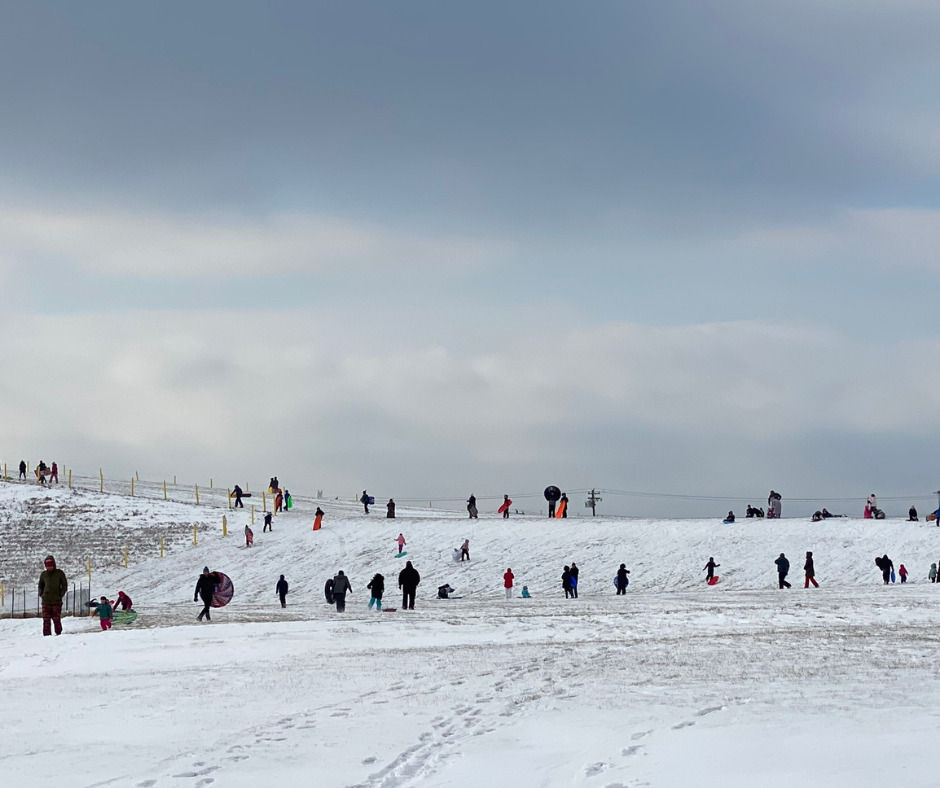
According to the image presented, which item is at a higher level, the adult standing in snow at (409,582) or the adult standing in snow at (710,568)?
the adult standing in snow at (409,582)

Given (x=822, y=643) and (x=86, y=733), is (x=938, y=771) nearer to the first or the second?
(x=86, y=733)

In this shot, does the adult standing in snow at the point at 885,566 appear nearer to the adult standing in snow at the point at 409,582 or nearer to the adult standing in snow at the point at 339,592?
the adult standing in snow at the point at 409,582

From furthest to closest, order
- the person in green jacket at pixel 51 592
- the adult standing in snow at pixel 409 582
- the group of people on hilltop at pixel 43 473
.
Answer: the group of people on hilltop at pixel 43 473 < the adult standing in snow at pixel 409 582 < the person in green jacket at pixel 51 592

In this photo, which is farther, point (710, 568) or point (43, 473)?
point (43, 473)

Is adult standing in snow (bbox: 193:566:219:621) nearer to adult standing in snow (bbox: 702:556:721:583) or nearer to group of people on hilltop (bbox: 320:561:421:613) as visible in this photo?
group of people on hilltop (bbox: 320:561:421:613)

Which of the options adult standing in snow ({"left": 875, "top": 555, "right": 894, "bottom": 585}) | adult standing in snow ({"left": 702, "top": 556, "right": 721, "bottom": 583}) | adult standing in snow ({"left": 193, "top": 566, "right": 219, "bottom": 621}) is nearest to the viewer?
adult standing in snow ({"left": 193, "top": 566, "right": 219, "bottom": 621})

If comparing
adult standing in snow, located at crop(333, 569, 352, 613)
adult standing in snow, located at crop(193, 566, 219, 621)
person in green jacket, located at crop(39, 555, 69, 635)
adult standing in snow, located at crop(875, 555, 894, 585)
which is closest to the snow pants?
person in green jacket, located at crop(39, 555, 69, 635)

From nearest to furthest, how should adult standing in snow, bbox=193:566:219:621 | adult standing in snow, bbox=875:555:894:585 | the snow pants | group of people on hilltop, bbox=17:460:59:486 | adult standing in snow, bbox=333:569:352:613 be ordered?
the snow pants
adult standing in snow, bbox=193:566:219:621
adult standing in snow, bbox=333:569:352:613
adult standing in snow, bbox=875:555:894:585
group of people on hilltop, bbox=17:460:59:486

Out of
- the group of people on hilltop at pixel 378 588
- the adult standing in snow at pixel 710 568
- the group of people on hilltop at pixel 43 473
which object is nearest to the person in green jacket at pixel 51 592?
the group of people on hilltop at pixel 378 588

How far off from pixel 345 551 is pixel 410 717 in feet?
137

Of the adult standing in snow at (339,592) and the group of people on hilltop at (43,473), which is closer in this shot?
the adult standing in snow at (339,592)

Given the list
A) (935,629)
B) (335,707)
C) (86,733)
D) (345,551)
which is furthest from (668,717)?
(345,551)

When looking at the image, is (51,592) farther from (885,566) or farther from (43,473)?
(43,473)

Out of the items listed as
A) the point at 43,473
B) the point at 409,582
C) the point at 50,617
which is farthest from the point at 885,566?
the point at 43,473
